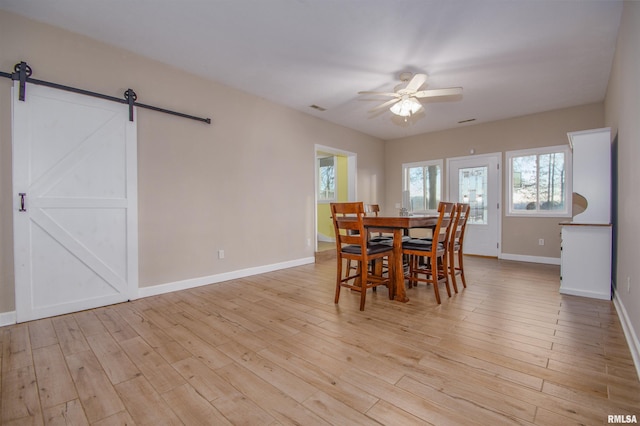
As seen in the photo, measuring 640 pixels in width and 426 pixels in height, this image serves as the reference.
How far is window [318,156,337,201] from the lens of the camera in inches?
300

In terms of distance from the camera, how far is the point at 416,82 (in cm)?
320

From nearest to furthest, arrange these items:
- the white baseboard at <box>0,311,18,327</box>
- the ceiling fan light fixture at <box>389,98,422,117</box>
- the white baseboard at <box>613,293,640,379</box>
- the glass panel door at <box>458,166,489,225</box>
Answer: the white baseboard at <box>613,293,640,379</box>, the white baseboard at <box>0,311,18,327</box>, the ceiling fan light fixture at <box>389,98,422,117</box>, the glass panel door at <box>458,166,489,225</box>

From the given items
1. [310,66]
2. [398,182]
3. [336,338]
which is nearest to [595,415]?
[336,338]

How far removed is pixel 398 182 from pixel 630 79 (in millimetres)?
4798

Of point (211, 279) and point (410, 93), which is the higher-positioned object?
point (410, 93)

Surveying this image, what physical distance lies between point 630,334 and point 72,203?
4.78m

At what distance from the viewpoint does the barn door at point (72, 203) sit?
2518 millimetres

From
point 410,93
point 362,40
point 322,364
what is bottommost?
point 322,364

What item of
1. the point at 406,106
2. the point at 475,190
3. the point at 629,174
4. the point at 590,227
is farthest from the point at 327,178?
the point at 629,174

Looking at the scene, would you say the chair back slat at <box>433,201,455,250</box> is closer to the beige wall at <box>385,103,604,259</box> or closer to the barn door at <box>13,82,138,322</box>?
the beige wall at <box>385,103,604,259</box>

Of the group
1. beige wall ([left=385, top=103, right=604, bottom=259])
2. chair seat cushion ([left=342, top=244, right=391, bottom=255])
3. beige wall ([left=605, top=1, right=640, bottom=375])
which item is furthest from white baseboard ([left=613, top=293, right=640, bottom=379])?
beige wall ([left=385, top=103, right=604, bottom=259])

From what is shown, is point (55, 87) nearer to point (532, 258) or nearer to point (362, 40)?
point (362, 40)

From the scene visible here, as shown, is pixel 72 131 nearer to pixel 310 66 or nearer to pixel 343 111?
pixel 310 66

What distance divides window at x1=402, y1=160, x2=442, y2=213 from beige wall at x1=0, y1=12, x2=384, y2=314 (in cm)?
279
